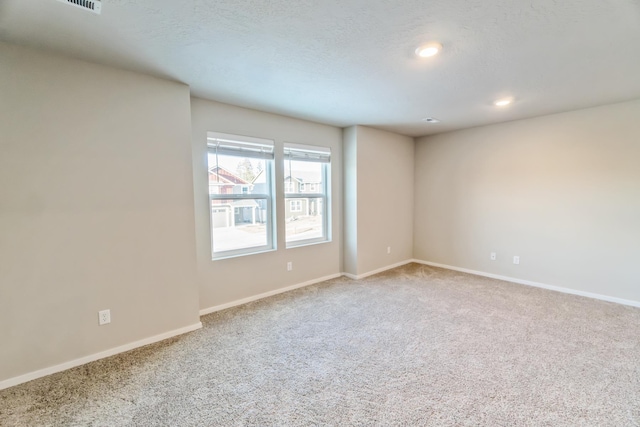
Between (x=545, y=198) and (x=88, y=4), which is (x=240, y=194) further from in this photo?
(x=545, y=198)

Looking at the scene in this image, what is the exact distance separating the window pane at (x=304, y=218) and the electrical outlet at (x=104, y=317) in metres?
2.15

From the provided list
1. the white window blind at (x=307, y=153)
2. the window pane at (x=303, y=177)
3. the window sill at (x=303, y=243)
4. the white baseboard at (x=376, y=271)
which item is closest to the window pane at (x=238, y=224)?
the window sill at (x=303, y=243)

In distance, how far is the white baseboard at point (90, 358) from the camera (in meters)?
2.01

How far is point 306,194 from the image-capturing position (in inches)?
163

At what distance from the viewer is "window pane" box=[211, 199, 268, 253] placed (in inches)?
130

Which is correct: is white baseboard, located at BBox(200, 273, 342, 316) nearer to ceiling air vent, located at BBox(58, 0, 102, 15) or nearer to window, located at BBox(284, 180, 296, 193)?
window, located at BBox(284, 180, 296, 193)

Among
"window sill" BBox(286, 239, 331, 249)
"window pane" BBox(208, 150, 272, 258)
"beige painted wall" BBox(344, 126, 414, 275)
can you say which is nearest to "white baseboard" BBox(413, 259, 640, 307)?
→ "beige painted wall" BBox(344, 126, 414, 275)

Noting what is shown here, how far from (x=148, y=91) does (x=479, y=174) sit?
4.58m

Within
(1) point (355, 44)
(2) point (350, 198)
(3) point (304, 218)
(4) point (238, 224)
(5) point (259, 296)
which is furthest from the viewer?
(2) point (350, 198)

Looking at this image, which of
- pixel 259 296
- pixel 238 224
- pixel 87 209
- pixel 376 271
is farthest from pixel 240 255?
pixel 376 271

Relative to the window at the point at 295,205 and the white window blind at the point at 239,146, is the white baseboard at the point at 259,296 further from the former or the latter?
the white window blind at the point at 239,146

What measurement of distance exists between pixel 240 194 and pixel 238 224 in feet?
1.22

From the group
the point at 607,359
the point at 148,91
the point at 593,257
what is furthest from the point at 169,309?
the point at 593,257

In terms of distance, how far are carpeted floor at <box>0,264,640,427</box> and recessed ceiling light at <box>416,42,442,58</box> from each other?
237cm
